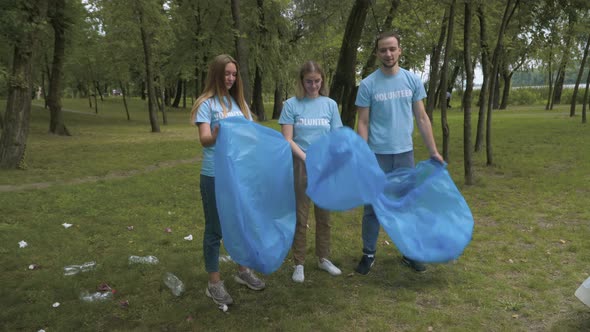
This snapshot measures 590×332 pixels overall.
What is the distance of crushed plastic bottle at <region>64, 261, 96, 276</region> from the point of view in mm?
4164

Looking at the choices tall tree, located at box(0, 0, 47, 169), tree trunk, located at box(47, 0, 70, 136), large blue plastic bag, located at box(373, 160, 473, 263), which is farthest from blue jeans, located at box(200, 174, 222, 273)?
tree trunk, located at box(47, 0, 70, 136)

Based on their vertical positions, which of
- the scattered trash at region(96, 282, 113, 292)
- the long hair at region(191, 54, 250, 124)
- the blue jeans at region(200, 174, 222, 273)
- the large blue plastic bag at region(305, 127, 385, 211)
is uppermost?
the long hair at region(191, 54, 250, 124)

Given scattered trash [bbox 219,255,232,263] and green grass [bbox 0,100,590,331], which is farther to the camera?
scattered trash [bbox 219,255,232,263]

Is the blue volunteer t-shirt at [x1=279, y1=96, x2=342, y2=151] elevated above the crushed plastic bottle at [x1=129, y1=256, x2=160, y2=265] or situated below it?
above

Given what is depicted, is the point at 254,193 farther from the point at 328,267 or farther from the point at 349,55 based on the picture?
the point at 349,55

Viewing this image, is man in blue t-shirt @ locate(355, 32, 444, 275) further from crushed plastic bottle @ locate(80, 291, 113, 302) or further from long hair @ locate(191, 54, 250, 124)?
crushed plastic bottle @ locate(80, 291, 113, 302)

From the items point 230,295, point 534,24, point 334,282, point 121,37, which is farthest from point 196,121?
point 121,37

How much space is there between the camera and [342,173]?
314 centimetres

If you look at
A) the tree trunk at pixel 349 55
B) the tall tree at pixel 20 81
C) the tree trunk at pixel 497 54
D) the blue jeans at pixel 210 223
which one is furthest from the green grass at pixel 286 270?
the tree trunk at pixel 349 55

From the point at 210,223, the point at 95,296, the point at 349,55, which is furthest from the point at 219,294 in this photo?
the point at 349,55

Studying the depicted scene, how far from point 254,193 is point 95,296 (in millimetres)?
1780

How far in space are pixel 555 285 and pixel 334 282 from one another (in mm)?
1954

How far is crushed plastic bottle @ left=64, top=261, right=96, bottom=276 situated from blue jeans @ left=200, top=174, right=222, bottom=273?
5.08ft

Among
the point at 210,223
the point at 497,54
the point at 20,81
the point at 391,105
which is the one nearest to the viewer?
the point at 210,223
